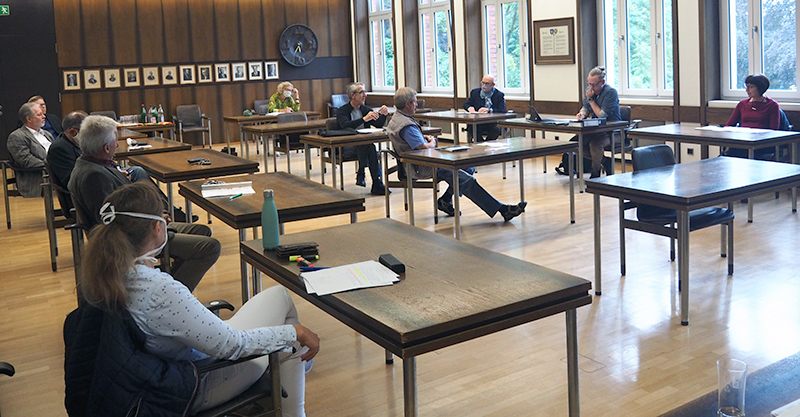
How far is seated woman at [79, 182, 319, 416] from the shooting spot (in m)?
2.09

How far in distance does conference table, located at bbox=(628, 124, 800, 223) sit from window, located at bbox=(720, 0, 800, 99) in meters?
1.30

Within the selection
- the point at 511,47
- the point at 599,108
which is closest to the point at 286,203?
the point at 599,108

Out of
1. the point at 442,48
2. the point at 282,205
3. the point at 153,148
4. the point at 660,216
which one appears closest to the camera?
the point at 282,205

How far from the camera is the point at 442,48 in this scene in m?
12.8

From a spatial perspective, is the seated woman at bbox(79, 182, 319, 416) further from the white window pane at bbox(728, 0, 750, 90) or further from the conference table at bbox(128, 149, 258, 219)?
the white window pane at bbox(728, 0, 750, 90)

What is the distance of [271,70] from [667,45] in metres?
7.61

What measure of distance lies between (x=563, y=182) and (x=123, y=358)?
6.73m

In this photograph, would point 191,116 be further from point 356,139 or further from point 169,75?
point 356,139

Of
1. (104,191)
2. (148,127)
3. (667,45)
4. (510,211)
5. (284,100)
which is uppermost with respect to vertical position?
(667,45)

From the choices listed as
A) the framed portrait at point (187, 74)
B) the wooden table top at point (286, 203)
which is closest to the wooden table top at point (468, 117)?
the wooden table top at point (286, 203)

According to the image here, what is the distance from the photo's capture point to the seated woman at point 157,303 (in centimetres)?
209

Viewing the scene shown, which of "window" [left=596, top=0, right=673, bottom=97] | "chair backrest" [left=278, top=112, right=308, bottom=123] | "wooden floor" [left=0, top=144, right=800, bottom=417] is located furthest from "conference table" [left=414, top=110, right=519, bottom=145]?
"wooden floor" [left=0, top=144, right=800, bottom=417]

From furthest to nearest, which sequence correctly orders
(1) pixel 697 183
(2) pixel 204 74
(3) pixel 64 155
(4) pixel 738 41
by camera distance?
(2) pixel 204 74 → (4) pixel 738 41 → (3) pixel 64 155 → (1) pixel 697 183

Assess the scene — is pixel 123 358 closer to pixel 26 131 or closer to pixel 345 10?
pixel 26 131
